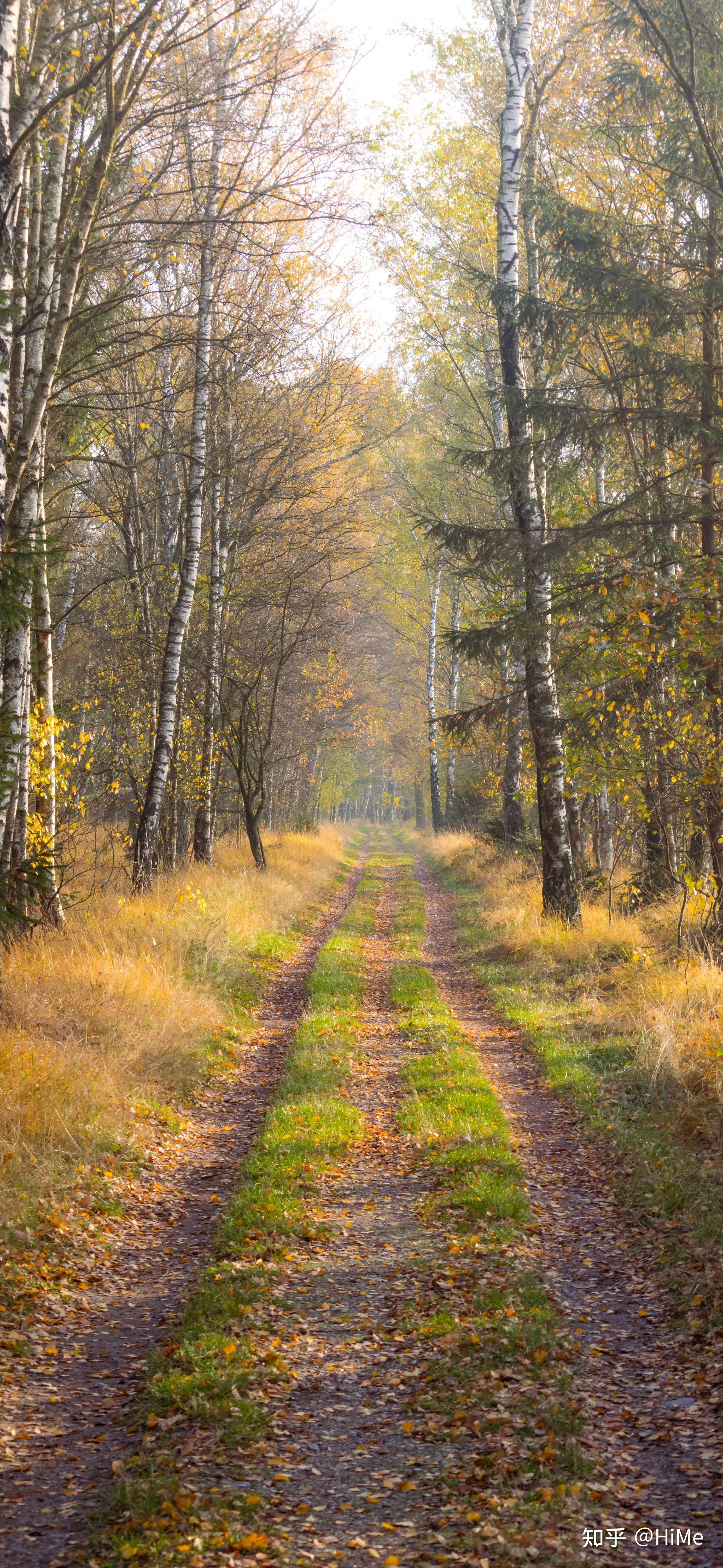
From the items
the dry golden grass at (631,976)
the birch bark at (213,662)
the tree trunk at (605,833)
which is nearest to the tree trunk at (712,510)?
the dry golden grass at (631,976)

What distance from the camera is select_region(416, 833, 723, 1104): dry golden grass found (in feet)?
24.9

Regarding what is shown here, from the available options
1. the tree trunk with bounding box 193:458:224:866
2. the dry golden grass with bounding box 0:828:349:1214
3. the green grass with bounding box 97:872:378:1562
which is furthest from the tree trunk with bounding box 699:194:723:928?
the tree trunk with bounding box 193:458:224:866

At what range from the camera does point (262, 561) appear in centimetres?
1777

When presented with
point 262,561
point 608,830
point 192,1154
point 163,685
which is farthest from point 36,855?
point 608,830

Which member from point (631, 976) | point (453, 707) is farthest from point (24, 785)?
point (453, 707)

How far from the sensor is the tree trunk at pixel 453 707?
3092 centimetres

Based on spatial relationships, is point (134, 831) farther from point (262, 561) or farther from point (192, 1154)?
point (192, 1154)

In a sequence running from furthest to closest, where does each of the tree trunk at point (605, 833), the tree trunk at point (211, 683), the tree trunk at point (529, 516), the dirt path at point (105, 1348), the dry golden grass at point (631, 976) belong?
1. the tree trunk at point (605, 833)
2. the tree trunk at point (211, 683)
3. the tree trunk at point (529, 516)
4. the dry golden grass at point (631, 976)
5. the dirt path at point (105, 1348)

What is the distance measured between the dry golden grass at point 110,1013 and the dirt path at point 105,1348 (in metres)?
0.51

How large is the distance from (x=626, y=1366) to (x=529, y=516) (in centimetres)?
1035

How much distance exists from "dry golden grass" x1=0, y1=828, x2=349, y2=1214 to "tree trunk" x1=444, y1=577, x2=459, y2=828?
18506 mm

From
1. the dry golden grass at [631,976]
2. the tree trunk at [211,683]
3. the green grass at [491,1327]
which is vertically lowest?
the green grass at [491,1327]

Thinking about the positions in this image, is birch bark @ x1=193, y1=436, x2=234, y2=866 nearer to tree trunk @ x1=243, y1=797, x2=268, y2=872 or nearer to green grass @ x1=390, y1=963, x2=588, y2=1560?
tree trunk @ x1=243, y1=797, x2=268, y2=872

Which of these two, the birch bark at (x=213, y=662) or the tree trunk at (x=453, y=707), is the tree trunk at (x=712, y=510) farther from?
the tree trunk at (x=453, y=707)
